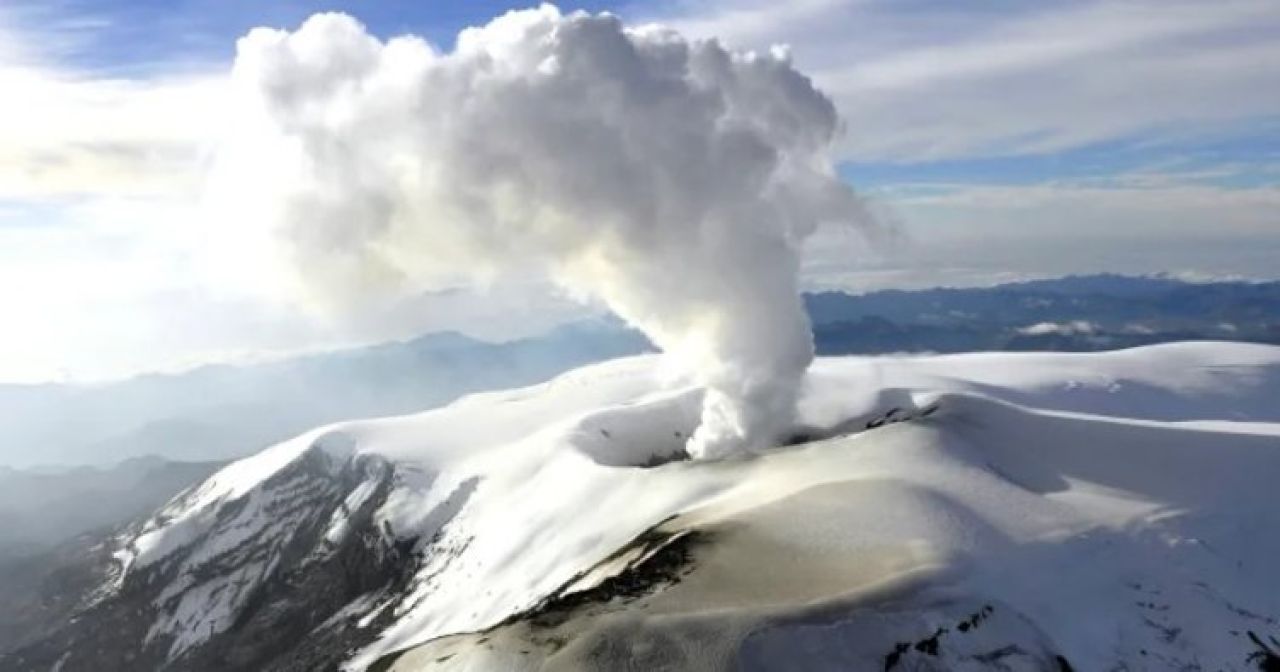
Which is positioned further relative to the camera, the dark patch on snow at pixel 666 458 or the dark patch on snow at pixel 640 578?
the dark patch on snow at pixel 666 458

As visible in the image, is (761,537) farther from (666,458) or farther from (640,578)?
(666,458)

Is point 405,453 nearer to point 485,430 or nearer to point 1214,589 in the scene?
point 485,430

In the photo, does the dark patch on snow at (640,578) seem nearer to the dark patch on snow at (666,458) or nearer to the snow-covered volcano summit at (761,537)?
the snow-covered volcano summit at (761,537)

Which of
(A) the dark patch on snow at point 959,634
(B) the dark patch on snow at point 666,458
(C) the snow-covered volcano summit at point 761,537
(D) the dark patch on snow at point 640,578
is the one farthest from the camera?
(B) the dark patch on snow at point 666,458

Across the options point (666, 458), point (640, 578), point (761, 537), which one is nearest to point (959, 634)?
point (761, 537)

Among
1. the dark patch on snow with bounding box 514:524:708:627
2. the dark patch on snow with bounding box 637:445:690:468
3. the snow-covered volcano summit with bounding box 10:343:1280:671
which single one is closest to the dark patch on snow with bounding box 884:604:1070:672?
the snow-covered volcano summit with bounding box 10:343:1280:671

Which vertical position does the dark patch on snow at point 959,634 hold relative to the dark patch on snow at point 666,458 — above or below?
above

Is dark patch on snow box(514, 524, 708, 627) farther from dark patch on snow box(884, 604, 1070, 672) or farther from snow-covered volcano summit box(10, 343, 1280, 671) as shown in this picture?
dark patch on snow box(884, 604, 1070, 672)

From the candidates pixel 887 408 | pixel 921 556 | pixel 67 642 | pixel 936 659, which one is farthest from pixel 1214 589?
pixel 67 642

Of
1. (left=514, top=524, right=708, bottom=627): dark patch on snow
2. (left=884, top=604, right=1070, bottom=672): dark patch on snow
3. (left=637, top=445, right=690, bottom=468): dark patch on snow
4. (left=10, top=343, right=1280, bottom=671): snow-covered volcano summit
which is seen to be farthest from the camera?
(left=637, top=445, right=690, bottom=468): dark patch on snow

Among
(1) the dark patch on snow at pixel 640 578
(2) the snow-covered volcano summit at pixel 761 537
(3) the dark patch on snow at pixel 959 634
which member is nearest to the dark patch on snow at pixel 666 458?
(2) the snow-covered volcano summit at pixel 761 537
